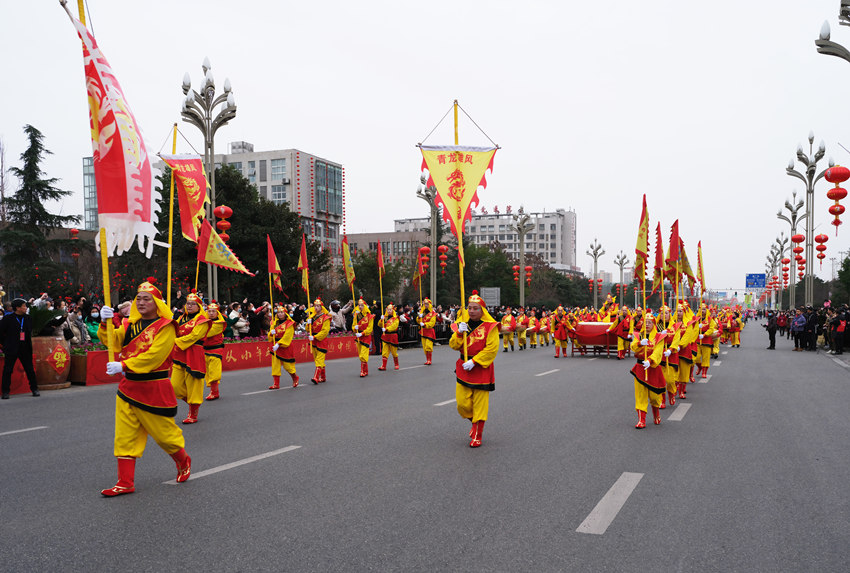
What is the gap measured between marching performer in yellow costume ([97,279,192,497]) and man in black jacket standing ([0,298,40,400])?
726cm

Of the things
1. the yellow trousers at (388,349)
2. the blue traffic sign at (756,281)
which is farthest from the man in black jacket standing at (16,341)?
the blue traffic sign at (756,281)

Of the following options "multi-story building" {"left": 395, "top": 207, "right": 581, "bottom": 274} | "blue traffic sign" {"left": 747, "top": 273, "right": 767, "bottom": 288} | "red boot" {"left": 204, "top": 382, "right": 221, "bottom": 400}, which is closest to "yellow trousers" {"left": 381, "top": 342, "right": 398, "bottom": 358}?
"red boot" {"left": 204, "top": 382, "right": 221, "bottom": 400}

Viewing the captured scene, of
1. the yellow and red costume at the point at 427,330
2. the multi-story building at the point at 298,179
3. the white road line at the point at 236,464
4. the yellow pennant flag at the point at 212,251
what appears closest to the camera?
the white road line at the point at 236,464

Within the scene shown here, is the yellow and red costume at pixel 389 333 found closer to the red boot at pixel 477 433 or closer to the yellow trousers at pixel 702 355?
the yellow trousers at pixel 702 355

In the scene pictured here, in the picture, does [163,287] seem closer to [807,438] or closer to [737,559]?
[807,438]

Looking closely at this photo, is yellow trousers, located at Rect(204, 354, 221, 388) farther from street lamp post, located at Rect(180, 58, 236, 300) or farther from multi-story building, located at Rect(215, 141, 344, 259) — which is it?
multi-story building, located at Rect(215, 141, 344, 259)

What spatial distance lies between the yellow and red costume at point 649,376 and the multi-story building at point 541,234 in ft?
458

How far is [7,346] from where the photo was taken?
11859mm

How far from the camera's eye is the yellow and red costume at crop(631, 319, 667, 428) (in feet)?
28.8

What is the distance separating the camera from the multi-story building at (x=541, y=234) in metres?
154

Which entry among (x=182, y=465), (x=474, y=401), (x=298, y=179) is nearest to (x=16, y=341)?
(x=182, y=465)

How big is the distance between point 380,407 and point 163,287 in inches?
897

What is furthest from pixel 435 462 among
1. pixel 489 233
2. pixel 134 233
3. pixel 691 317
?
pixel 489 233

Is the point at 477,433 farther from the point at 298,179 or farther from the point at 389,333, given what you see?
the point at 298,179
